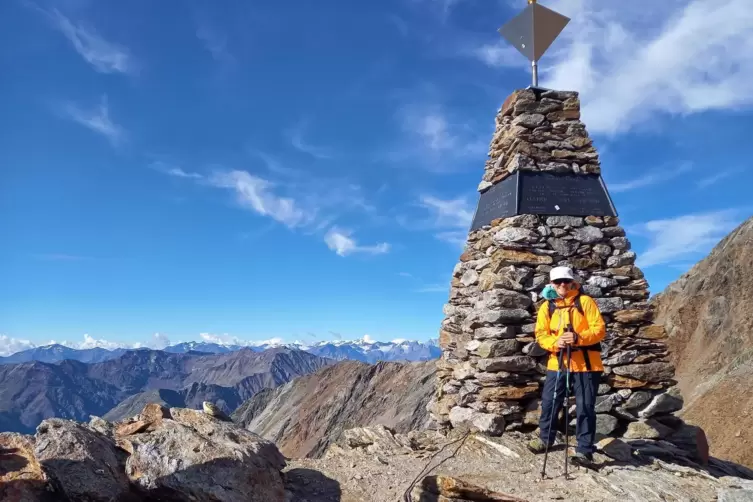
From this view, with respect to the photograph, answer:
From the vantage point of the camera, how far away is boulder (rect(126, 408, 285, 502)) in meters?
5.50

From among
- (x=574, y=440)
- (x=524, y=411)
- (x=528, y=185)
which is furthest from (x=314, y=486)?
(x=528, y=185)

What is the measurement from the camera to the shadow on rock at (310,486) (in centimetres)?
645

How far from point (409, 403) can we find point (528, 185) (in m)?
61.1

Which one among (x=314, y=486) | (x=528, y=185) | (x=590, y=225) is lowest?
(x=314, y=486)

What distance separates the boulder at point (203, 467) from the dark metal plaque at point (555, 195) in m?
6.21

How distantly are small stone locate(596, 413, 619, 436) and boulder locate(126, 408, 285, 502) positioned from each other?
5428 millimetres

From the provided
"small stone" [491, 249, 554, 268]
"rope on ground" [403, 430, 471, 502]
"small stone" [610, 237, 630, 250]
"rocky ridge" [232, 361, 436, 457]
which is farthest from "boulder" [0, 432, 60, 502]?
"rocky ridge" [232, 361, 436, 457]

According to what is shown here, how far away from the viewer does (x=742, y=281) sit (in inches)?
2048

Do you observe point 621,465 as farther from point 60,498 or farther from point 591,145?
point 60,498

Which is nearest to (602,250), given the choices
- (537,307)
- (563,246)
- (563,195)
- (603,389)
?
(563,246)

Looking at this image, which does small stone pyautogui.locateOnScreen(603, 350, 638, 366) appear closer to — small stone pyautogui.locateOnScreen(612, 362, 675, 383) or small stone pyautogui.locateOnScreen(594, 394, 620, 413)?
small stone pyautogui.locateOnScreen(612, 362, 675, 383)

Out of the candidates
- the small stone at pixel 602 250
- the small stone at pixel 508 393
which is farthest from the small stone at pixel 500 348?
the small stone at pixel 602 250

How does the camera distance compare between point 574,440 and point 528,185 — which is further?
point 528,185

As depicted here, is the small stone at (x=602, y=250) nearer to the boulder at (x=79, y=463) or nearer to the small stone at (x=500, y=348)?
the small stone at (x=500, y=348)
